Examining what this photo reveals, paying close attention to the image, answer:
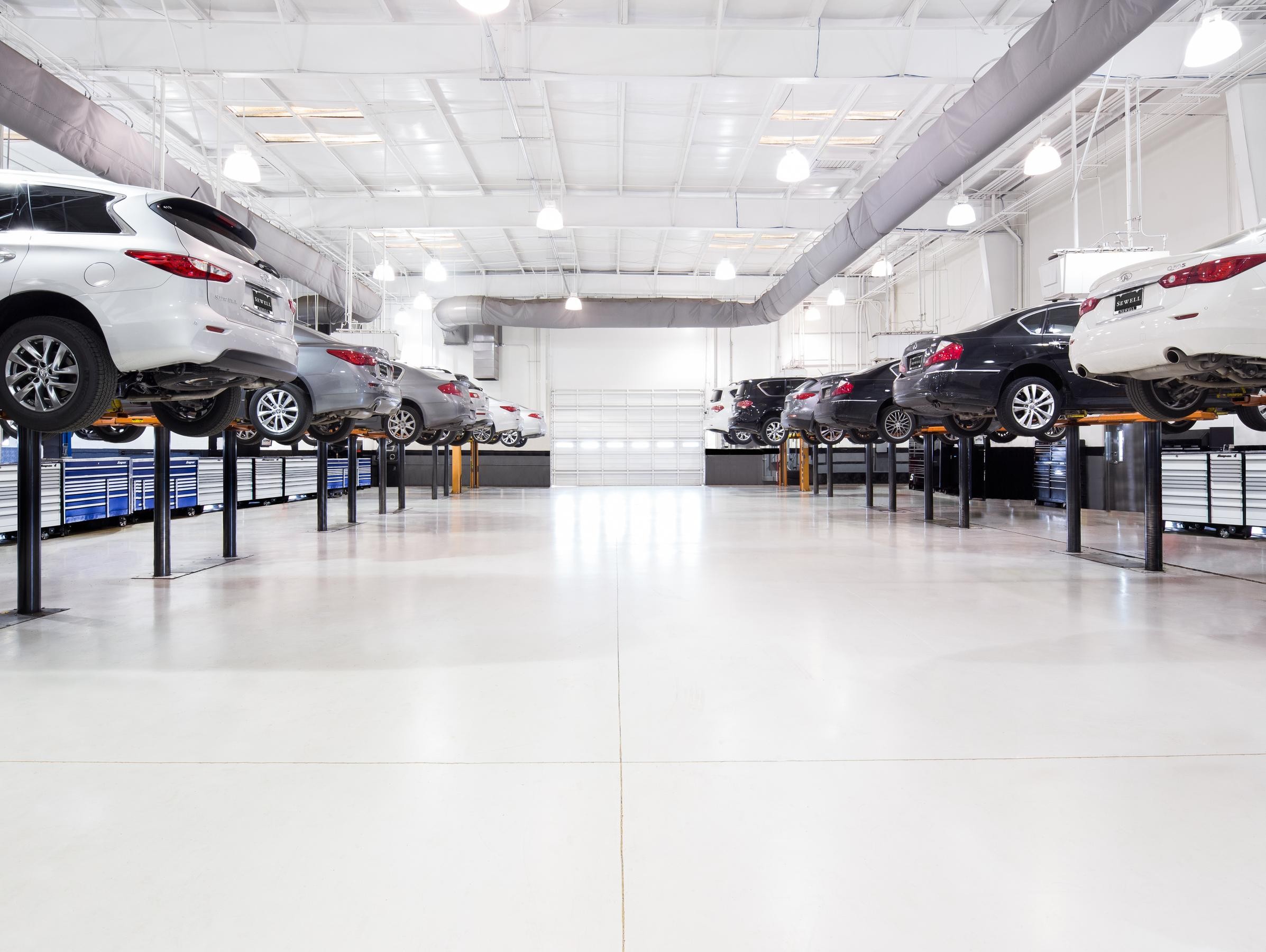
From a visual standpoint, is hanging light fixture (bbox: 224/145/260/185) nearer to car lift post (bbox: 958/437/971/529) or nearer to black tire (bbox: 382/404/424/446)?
black tire (bbox: 382/404/424/446)

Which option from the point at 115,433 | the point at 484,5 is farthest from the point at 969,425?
the point at 115,433

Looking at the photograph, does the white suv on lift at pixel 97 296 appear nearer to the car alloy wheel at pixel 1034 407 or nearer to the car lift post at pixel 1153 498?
the car lift post at pixel 1153 498

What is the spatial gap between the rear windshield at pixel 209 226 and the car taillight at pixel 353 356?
10.8 feet

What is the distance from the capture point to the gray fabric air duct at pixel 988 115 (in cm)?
643

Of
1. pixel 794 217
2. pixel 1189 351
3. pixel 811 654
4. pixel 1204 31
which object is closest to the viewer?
pixel 811 654

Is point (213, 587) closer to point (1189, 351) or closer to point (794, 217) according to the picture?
point (1189, 351)

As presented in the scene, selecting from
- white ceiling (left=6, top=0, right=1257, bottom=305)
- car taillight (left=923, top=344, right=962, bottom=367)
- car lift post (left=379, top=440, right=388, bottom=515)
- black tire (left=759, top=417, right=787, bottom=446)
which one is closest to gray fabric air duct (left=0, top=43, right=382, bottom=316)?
white ceiling (left=6, top=0, right=1257, bottom=305)

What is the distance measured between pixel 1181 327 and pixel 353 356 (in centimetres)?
728

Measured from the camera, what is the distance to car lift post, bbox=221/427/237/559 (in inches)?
268

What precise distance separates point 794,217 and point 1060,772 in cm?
1502

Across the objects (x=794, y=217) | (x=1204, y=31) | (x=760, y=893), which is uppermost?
(x=794, y=217)

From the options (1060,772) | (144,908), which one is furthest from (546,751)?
(1060,772)

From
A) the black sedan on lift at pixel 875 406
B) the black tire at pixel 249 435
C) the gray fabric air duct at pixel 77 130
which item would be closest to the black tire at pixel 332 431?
the black tire at pixel 249 435

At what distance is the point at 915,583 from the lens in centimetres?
539
